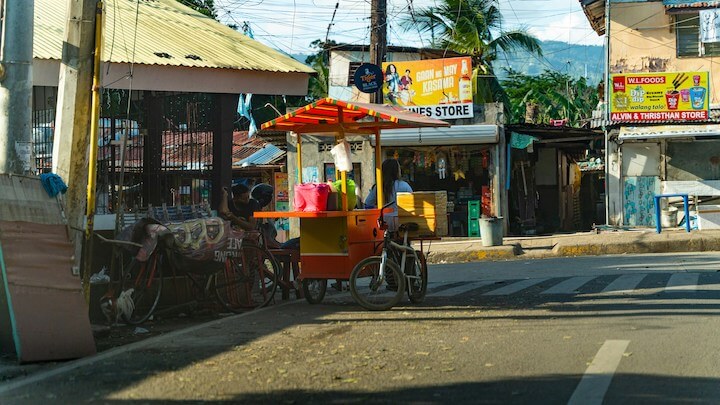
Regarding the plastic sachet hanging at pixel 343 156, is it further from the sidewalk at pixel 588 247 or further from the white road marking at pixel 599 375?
the sidewalk at pixel 588 247

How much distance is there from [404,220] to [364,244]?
603 millimetres

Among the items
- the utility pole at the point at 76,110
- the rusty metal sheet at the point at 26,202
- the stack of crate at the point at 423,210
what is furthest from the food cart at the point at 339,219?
the rusty metal sheet at the point at 26,202

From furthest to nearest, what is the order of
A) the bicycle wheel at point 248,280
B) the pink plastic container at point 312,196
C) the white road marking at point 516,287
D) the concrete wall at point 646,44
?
the concrete wall at point 646,44 → the white road marking at point 516,287 → the bicycle wheel at point 248,280 → the pink plastic container at point 312,196

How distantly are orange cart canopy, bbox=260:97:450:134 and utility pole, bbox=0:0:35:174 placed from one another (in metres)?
3.50

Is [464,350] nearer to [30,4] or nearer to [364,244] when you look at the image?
[364,244]

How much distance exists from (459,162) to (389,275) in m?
16.2

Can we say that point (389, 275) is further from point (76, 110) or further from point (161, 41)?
point (161, 41)

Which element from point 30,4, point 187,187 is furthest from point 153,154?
point 30,4

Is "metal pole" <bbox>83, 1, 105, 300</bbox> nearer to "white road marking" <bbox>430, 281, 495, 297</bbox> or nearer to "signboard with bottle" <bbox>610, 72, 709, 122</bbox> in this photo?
"white road marking" <bbox>430, 281, 495, 297</bbox>

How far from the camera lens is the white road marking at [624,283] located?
39.8ft

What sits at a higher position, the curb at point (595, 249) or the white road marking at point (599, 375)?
the curb at point (595, 249)

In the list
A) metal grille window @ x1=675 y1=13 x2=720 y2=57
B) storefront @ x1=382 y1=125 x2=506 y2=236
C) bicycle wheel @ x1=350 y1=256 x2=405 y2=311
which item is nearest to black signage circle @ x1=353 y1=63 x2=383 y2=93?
storefront @ x1=382 y1=125 x2=506 y2=236

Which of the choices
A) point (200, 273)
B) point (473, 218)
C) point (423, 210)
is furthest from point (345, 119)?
point (473, 218)

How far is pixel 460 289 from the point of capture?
13461 mm
